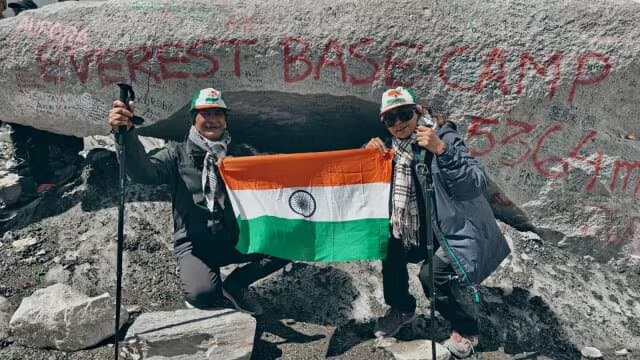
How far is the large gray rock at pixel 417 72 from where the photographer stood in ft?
16.3

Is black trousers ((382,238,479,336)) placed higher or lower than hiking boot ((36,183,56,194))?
lower

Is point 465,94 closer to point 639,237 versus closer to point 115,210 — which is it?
point 639,237

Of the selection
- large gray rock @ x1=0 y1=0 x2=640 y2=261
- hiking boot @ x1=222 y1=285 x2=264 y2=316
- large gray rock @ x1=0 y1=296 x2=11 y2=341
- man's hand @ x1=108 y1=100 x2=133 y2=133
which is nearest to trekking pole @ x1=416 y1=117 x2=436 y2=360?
large gray rock @ x1=0 y1=0 x2=640 y2=261

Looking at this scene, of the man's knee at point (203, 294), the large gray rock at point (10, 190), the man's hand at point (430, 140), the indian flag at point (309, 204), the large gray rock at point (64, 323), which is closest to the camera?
the man's hand at point (430, 140)

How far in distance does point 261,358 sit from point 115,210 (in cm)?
255

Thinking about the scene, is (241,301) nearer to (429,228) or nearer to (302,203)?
(302,203)

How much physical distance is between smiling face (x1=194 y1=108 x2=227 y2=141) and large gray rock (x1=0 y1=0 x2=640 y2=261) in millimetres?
942

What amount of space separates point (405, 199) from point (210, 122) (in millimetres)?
1798

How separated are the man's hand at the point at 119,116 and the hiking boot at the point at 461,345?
3.23m

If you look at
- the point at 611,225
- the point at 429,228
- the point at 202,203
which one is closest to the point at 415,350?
the point at 429,228

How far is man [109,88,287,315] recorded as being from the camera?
4242 millimetres

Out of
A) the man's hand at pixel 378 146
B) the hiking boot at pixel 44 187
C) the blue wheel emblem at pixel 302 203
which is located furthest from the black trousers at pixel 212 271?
the hiking boot at pixel 44 187

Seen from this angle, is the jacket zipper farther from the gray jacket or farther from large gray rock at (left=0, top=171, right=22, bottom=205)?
large gray rock at (left=0, top=171, right=22, bottom=205)

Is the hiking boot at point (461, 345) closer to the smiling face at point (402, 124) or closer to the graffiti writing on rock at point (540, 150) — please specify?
the smiling face at point (402, 124)
